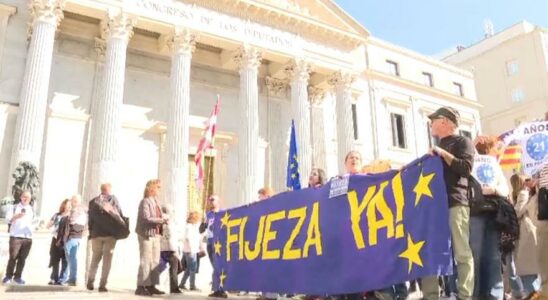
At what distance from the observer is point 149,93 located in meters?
20.8

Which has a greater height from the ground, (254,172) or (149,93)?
(149,93)

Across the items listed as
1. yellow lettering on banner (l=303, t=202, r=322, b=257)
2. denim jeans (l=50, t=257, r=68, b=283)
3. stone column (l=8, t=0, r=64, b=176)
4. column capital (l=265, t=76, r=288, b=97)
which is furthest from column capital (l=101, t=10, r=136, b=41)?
yellow lettering on banner (l=303, t=202, r=322, b=257)

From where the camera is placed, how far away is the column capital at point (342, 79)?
74.6 feet

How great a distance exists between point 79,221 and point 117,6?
10550 millimetres

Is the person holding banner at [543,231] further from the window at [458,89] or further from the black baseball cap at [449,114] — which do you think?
the window at [458,89]

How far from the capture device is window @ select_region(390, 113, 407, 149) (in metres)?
27.3

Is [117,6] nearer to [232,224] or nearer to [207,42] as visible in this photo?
[207,42]

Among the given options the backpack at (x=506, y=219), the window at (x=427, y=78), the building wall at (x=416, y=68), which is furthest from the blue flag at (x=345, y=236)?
the window at (x=427, y=78)

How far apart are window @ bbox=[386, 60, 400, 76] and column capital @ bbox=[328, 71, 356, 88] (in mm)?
6565

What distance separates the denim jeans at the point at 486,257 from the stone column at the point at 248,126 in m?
14.0

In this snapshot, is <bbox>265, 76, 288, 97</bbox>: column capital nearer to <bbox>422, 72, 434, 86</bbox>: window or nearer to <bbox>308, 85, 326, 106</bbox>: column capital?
<bbox>308, 85, 326, 106</bbox>: column capital

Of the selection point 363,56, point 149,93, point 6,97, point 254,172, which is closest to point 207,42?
point 149,93

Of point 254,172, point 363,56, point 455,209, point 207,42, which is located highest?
point 363,56

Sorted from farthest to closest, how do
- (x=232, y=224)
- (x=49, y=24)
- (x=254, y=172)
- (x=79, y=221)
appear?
(x=254, y=172)
(x=49, y=24)
(x=79, y=221)
(x=232, y=224)
